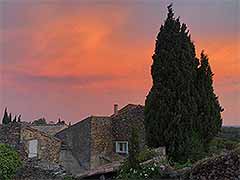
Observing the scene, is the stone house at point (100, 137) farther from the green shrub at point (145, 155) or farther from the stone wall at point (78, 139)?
the green shrub at point (145, 155)

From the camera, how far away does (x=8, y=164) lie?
7.25 metres

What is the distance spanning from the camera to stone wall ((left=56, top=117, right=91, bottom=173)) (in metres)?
12.7

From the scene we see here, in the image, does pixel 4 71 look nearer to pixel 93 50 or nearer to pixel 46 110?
pixel 93 50

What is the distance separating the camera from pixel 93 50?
653cm

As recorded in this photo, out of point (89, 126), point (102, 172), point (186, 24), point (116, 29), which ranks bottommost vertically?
point (102, 172)

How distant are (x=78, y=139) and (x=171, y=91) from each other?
539 cm

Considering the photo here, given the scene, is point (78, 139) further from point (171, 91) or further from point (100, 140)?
point (171, 91)

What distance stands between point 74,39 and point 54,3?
1.23 meters

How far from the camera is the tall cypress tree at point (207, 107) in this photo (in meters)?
8.84

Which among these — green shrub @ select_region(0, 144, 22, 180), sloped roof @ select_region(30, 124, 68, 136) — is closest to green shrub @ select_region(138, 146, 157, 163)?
green shrub @ select_region(0, 144, 22, 180)

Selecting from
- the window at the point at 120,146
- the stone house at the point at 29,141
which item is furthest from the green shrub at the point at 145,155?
the window at the point at 120,146

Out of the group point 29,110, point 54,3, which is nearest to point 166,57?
point 29,110

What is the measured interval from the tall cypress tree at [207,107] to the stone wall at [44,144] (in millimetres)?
3772

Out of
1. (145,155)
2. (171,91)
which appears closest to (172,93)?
(171,91)
